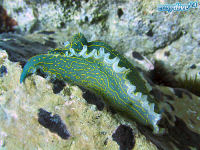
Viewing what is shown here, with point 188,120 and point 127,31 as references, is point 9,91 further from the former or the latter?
point 188,120

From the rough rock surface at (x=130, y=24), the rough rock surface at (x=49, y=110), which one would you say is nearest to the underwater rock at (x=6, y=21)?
the rough rock surface at (x=130, y=24)

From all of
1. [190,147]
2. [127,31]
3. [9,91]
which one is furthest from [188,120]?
[9,91]

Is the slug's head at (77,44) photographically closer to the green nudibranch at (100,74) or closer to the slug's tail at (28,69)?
the green nudibranch at (100,74)

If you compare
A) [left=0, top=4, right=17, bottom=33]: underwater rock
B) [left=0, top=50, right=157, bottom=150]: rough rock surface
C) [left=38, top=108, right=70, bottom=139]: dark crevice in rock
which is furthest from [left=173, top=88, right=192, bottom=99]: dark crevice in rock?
[left=0, top=4, right=17, bottom=33]: underwater rock

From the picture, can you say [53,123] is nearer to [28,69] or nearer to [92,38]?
[28,69]

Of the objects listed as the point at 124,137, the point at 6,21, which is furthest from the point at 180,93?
the point at 6,21

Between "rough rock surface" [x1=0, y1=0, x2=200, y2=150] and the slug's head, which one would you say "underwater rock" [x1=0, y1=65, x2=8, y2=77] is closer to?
"rough rock surface" [x1=0, y1=0, x2=200, y2=150]
